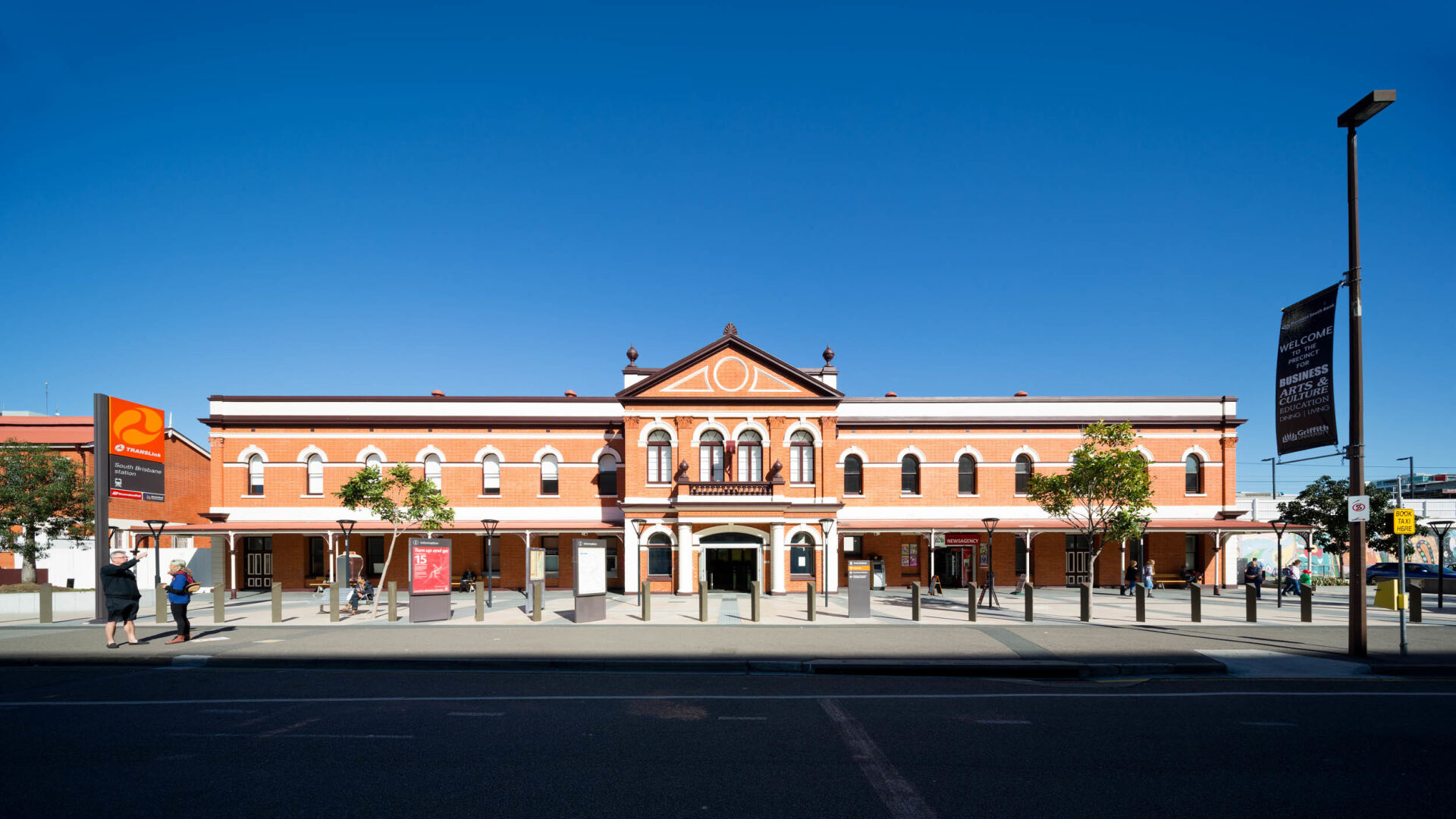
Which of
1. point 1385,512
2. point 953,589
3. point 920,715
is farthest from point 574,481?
point 1385,512

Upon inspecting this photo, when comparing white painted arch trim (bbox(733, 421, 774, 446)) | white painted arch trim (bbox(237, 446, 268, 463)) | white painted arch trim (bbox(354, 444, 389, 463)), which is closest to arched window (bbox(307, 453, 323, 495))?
white painted arch trim (bbox(354, 444, 389, 463))

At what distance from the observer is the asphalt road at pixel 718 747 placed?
6.81 metres

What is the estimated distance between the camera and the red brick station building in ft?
97.4

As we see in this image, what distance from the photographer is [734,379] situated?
30328 mm

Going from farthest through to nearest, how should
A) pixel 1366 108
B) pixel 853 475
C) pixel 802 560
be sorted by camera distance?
pixel 853 475
pixel 802 560
pixel 1366 108

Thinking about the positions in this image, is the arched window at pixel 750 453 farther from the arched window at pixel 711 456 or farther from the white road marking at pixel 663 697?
the white road marking at pixel 663 697

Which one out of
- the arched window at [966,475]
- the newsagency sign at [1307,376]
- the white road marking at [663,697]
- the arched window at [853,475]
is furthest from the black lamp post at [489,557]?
the newsagency sign at [1307,376]

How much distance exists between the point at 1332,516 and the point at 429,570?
37920 millimetres

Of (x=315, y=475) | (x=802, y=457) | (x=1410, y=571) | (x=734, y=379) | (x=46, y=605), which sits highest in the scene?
(x=734, y=379)

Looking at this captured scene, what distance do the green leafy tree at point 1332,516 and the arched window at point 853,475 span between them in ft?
63.2

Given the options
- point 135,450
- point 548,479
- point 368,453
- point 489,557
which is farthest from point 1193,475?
point 135,450

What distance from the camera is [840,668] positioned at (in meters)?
13.5

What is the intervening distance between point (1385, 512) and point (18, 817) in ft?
150

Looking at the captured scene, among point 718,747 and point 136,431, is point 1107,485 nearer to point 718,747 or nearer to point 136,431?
point 718,747
